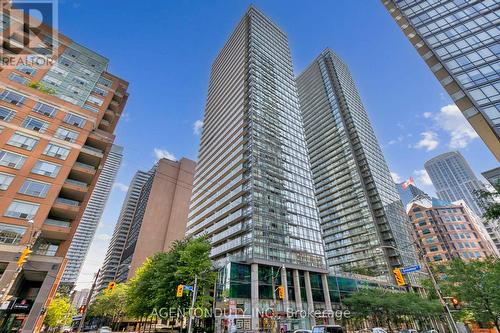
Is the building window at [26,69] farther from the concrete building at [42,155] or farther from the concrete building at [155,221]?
the concrete building at [155,221]

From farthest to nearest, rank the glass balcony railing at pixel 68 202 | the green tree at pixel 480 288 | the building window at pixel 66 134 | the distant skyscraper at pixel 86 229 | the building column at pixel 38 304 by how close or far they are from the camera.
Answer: the distant skyscraper at pixel 86 229, the building window at pixel 66 134, the glass balcony railing at pixel 68 202, the green tree at pixel 480 288, the building column at pixel 38 304

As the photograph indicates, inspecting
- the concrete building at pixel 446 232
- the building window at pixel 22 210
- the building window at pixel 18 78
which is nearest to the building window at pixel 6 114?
the building window at pixel 18 78

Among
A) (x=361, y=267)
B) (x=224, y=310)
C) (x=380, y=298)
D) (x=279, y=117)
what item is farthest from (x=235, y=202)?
(x=361, y=267)

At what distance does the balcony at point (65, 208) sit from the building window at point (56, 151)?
226 inches

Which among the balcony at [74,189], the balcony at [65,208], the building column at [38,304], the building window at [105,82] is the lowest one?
the building column at [38,304]

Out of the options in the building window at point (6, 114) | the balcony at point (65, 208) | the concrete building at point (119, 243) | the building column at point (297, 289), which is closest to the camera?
the balcony at point (65, 208)

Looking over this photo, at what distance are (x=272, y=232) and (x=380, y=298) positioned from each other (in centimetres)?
2268

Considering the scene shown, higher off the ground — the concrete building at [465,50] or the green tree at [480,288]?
the concrete building at [465,50]

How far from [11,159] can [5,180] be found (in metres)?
2.95

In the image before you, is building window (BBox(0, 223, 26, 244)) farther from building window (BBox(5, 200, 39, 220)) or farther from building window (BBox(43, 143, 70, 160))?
building window (BBox(43, 143, 70, 160))

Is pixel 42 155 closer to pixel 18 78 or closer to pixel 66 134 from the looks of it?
pixel 66 134

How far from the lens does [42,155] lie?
101ft

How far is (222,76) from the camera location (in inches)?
3391

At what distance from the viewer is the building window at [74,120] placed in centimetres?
3541
